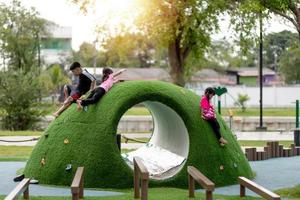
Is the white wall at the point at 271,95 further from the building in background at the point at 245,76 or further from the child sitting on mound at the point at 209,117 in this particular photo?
the child sitting on mound at the point at 209,117

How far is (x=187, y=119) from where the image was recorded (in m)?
13.9

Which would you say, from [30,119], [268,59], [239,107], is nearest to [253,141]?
[30,119]

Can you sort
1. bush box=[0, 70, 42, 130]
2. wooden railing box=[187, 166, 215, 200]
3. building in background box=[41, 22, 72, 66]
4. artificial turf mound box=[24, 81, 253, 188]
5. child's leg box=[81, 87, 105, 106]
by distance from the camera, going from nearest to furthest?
wooden railing box=[187, 166, 215, 200] → artificial turf mound box=[24, 81, 253, 188] → child's leg box=[81, 87, 105, 106] → bush box=[0, 70, 42, 130] → building in background box=[41, 22, 72, 66]

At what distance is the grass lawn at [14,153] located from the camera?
18.8 m

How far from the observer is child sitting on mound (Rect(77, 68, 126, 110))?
44.8 feet

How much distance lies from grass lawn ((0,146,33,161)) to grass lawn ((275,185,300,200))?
8.38m

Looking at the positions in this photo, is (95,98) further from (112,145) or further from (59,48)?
(59,48)

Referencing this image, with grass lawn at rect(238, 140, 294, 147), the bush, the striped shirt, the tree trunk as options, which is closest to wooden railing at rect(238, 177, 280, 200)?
the striped shirt

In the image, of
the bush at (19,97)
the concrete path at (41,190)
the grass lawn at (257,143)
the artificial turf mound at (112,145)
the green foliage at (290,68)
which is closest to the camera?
the concrete path at (41,190)

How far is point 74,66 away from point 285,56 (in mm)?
60466

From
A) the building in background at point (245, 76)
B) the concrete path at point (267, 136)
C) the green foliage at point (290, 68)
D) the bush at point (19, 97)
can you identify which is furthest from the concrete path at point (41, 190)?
the building in background at point (245, 76)

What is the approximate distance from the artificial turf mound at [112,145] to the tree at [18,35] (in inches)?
1551

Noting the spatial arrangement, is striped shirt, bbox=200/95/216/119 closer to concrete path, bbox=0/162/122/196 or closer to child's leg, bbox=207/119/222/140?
child's leg, bbox=207/119/222/140

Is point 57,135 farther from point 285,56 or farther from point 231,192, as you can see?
point 285,56
